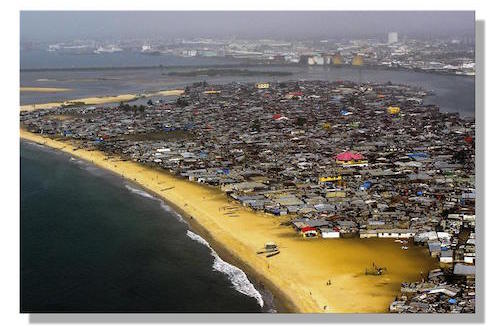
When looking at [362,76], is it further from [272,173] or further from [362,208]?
[362,208]

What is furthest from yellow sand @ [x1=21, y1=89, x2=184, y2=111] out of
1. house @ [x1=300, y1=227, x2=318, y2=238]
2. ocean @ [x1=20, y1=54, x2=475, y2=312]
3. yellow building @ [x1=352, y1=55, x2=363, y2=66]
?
house @ [x1=300, y1=227, x2=318, y2=238]

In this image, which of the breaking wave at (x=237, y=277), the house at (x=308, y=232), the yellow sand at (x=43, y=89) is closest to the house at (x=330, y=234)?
the house at (x=308, y=232)

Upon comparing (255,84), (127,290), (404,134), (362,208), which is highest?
(255,84)

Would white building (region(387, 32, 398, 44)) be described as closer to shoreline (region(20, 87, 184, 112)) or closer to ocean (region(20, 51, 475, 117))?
ocean (region(20, 51, 475, 117))

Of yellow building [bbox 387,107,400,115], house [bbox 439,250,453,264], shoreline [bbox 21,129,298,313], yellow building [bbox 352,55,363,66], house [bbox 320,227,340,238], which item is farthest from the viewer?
yellow building [bbox 352,55,363,66]

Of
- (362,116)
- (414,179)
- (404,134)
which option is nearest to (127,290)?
(414,179)
